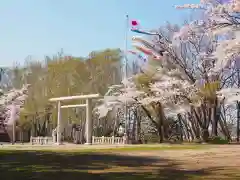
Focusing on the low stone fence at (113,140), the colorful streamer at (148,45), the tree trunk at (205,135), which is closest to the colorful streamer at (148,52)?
the colorful streamer at (148,45)

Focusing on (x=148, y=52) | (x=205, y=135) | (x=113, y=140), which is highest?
(x=148, y=52)

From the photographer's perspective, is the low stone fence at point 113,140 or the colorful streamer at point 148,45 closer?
the low stone fence at point 113,140

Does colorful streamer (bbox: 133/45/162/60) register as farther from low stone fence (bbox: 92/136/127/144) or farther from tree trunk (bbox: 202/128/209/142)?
low stone fence (bbox: 92/136/127/144)

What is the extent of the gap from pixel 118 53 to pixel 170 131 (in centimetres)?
928

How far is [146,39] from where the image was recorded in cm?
3191

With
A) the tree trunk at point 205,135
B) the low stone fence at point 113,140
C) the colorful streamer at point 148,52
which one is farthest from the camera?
the colorful streamer at point 148,52

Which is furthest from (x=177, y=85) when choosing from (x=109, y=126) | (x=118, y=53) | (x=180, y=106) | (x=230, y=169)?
(x=230, y=169)

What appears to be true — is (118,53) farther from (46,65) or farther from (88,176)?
(88,176)

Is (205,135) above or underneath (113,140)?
above

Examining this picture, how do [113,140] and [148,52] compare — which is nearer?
[113,140]

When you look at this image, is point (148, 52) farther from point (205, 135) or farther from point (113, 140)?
point (205, 135)

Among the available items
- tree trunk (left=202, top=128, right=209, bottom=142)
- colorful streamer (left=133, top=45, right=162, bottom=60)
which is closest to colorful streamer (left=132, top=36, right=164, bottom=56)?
colorful streamer (left=133, top=45, right=162, bottom=60)

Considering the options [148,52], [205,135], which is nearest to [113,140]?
[205,135]

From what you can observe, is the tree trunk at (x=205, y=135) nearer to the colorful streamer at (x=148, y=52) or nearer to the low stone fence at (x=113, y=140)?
the low stone fence at (x=113, y=140)
